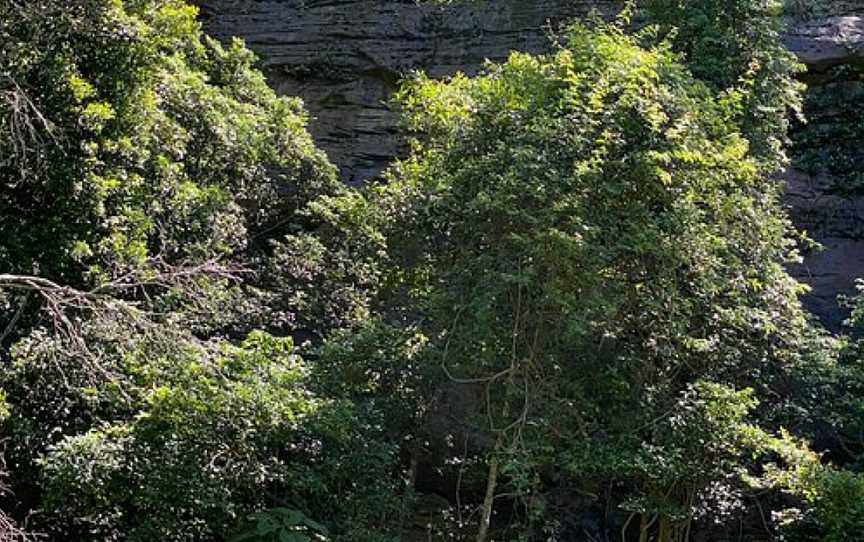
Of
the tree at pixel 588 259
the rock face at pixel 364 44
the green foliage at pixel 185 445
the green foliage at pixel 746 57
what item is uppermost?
the rock face at pixel 364 44

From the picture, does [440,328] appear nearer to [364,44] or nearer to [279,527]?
[279,527]

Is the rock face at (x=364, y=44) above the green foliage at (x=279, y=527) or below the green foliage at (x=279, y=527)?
above

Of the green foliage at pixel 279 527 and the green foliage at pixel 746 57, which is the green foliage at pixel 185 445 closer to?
the green foliage at pixel 279 527

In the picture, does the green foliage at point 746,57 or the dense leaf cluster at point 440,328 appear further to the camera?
the green foliage at point 746,57

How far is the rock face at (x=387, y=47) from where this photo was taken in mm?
12648

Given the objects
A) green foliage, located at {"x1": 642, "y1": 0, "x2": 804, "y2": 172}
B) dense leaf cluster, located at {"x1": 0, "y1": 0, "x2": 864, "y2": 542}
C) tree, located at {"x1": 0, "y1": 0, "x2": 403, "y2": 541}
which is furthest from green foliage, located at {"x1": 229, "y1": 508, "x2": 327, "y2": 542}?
green foliage, located at {"x1": 642, "y1": 0, "x2": 804, "y2": 172}

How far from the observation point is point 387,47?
14414 mm

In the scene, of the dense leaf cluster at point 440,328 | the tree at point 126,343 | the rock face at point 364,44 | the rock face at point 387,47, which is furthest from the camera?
the rock face at point 364,44

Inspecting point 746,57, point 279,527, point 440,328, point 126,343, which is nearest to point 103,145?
point 126,343

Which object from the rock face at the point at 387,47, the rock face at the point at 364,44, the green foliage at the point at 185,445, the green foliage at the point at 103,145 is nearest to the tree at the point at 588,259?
the green foliage at the point at 185,445

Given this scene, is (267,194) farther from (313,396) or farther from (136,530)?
(136,530)

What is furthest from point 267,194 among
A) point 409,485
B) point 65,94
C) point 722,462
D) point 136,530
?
point 722,462

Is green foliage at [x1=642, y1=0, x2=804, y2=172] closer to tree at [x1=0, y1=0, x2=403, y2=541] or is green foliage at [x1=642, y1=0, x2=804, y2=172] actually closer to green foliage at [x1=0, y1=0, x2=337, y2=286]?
green foliage at [x1=0, y1=0, x2=337, y2=286]

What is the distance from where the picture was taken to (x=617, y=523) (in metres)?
9.37
